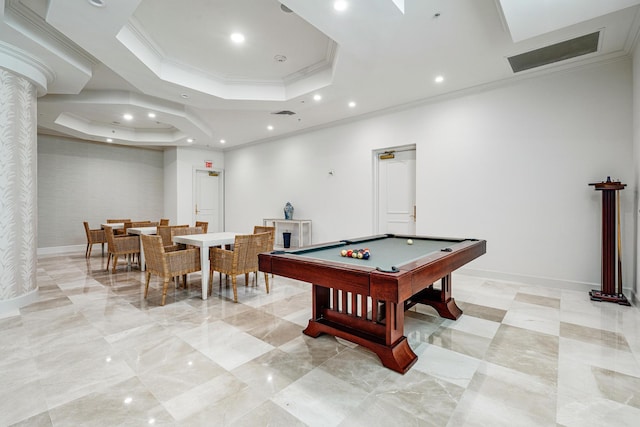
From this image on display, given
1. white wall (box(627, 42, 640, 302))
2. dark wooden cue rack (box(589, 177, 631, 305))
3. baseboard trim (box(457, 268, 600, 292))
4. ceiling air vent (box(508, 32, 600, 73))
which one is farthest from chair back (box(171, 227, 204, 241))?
white wall (box(627, 42, 640, 302))

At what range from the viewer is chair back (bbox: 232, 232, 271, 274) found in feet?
12.0

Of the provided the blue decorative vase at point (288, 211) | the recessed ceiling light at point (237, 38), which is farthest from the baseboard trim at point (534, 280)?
the recessed ceiling light at point (237, 38)

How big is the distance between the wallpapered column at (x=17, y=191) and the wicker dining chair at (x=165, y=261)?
134 cm

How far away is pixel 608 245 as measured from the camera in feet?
11.3

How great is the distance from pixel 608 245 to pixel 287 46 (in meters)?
4.55

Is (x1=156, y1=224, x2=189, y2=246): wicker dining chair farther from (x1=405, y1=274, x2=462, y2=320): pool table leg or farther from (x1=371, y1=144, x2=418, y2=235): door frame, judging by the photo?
(x1=405, y1=274, x2=462, y2=320): pool table leg

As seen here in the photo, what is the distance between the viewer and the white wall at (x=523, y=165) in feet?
12.2

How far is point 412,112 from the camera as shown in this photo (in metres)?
5.27

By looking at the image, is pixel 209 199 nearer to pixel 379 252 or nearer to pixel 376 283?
pixel 379 252

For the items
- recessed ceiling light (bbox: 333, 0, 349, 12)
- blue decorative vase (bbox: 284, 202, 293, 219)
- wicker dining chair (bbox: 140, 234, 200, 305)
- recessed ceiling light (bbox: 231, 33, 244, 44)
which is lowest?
wicker dining chair (bbox: 140, 234, 200, 305)

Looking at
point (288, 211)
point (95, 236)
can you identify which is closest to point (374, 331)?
point (288, 211)

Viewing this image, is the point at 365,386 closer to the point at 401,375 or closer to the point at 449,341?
the point at 401,375

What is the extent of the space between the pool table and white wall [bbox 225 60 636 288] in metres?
1.68

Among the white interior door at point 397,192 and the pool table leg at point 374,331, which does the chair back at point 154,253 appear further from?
the white interior door at point 397,192
